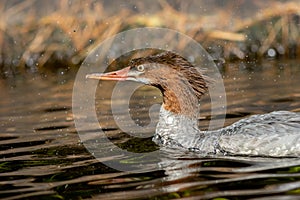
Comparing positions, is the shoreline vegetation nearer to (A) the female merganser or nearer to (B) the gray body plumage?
(A) the female merganser

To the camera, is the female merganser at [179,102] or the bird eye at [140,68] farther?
the bird eye at [140,68]

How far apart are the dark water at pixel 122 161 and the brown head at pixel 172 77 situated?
0.57 meters

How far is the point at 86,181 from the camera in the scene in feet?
22.5

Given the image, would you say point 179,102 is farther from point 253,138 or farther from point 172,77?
point 253,138

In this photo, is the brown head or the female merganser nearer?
the female merganser

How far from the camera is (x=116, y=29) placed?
14805 millimetres

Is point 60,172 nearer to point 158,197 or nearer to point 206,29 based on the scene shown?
point 158,197

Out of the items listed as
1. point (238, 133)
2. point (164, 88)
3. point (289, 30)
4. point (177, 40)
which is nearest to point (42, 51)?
point (177, 40)

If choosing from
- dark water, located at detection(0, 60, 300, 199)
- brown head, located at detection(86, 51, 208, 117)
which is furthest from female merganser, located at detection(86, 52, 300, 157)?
dark water, located at detection(0, 60, 300, 199)

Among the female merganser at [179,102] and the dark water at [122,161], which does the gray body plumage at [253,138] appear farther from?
the dark water at [122,161]

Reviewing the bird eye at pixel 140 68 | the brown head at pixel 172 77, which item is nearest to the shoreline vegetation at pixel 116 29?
the brown head at pixel 172 77

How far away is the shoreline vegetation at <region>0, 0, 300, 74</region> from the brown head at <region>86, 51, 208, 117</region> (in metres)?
6.07

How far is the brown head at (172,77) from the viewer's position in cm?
852

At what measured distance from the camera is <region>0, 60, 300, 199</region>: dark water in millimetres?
6471
